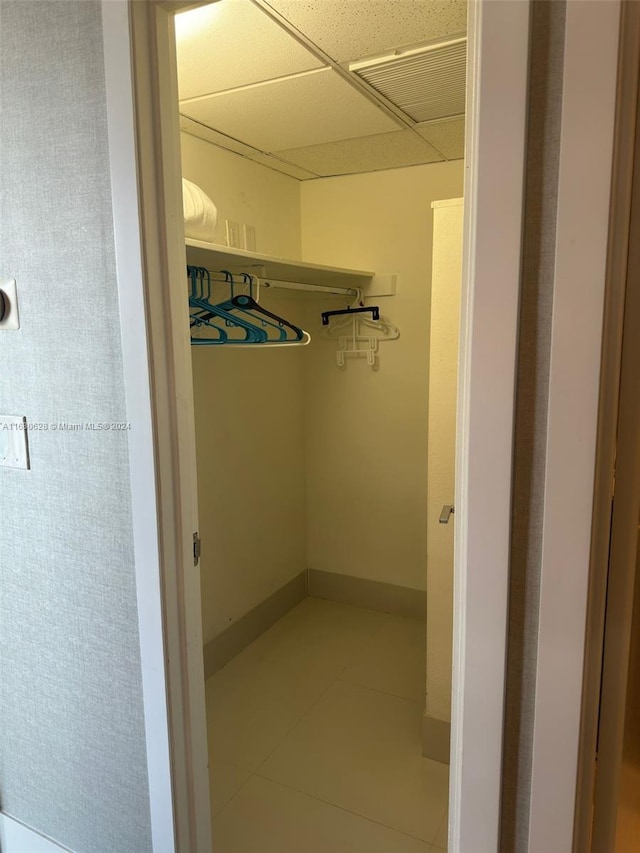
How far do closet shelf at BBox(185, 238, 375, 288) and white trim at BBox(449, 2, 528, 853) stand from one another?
1.07 metres

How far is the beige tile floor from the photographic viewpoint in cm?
187

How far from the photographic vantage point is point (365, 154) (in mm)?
2701

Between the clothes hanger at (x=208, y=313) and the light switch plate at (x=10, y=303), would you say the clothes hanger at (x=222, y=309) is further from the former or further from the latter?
the light switch plate at (x=10, y=303)

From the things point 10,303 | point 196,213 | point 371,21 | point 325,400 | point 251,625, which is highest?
point 371,21

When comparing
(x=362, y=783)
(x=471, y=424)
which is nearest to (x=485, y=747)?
(x=471, y=424)

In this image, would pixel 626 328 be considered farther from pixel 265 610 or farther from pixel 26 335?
pixel 265 610

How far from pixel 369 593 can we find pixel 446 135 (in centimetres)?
231

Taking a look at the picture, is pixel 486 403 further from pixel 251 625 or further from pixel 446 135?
pixel 251 625

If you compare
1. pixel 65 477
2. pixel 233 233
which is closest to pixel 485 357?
pixel 65 477

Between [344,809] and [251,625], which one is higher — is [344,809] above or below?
below

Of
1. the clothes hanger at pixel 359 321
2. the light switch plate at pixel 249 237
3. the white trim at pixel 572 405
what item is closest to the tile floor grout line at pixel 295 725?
the white trim at pixel 572 405

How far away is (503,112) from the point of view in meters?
0.87

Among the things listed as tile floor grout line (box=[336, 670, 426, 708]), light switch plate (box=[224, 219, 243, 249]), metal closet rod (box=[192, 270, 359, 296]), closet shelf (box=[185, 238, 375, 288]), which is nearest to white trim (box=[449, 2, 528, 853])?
closet shelf (box=[185, 238, 375, 288])

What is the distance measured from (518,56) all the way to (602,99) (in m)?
0.14
